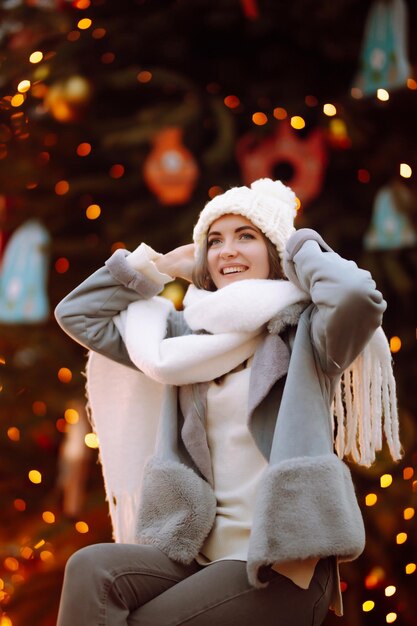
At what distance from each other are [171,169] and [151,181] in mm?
79

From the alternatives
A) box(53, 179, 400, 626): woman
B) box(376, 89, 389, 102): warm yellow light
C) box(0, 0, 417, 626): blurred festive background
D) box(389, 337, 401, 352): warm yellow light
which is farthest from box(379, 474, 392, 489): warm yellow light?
box(376, 89, 389, 102): warm yellow light

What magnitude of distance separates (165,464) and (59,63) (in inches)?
58.2

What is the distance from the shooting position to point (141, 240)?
8.72 ft

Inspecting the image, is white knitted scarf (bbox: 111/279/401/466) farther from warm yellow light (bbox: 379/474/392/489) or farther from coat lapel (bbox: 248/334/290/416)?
warm yellow light (bbox: 379/474/392/489)

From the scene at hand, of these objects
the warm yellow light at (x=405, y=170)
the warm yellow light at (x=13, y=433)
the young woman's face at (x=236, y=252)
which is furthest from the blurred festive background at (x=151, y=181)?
the young woman's face at (x=236, y=252)

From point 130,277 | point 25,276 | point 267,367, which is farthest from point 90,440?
point 267,367

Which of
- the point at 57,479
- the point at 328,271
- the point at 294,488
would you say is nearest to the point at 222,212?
the point at 328,271

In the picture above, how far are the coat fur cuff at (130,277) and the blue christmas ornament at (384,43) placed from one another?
1.25 meters

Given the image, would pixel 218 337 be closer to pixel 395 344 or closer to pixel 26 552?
pixel 395 344

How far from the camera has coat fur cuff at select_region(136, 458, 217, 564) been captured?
1.46m

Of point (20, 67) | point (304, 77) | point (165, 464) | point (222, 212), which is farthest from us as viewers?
point (304, 77)

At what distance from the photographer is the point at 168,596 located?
1397mm

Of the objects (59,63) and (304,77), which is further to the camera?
(304,77)

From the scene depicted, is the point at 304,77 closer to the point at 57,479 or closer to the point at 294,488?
the point at 57,479
